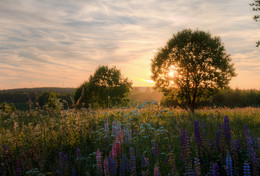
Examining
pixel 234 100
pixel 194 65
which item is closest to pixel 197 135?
pixel 194 65

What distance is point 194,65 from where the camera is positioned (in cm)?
1673

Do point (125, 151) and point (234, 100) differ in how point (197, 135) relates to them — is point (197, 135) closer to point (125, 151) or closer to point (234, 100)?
point (125, 151)

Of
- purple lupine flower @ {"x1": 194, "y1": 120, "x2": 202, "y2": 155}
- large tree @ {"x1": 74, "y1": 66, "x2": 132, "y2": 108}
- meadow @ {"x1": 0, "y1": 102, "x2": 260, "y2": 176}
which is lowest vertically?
meadow @ {"x1": 0, "y1": 102, "x2": 260, "y2": 176}

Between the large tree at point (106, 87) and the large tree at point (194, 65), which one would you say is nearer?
the large tree at point (194, 65)

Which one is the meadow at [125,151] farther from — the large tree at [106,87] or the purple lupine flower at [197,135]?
the large tree at [106,87]

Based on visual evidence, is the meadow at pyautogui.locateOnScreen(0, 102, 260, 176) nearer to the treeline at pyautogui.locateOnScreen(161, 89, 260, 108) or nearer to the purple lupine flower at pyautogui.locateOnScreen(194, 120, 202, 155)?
the purple lupine flower at pyautogui.locateOnScreen(194, 120, 202, 155)

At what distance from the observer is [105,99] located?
89.6ft

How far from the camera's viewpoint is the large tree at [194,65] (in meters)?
16.7

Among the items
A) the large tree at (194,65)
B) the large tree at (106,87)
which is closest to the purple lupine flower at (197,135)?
the large tree at (194,65)

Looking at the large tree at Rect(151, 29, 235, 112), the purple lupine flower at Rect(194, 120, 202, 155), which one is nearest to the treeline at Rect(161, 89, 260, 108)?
the large tree at Rect(151, 29, 235, 112)

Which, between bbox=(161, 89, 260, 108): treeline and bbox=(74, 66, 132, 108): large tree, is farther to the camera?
bbox=(161, 89, 260, 108): treeline

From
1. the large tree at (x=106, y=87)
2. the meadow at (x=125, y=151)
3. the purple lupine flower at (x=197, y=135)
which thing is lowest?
the meadow at (x=125, y=151)

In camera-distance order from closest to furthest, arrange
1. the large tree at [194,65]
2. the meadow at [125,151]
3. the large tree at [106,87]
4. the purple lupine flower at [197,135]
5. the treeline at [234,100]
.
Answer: the meadow at [125,151] → the purple lupine flower at [197,135] → the large tree at [194,65] → the large tree at [106,87] → the treeline at [234,100]

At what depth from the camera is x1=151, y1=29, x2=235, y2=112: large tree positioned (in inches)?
659
